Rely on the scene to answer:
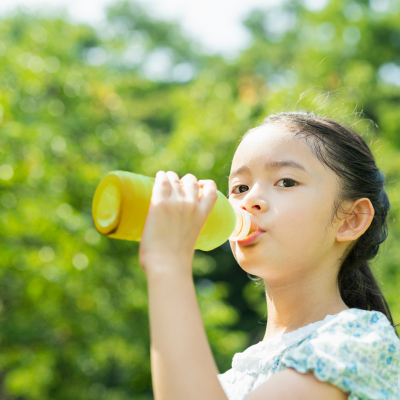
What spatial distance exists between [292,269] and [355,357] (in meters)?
0.29

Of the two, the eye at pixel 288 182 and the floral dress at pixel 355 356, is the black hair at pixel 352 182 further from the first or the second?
the floral dress at pixel 355 356

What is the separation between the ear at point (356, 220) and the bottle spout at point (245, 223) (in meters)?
0.26

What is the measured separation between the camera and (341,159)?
4.06 ft

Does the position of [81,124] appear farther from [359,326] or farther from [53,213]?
[359,326]

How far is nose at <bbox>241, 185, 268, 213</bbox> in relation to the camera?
3.57ft

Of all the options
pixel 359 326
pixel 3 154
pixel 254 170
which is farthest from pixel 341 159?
pixel 3 154

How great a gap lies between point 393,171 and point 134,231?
7.33m

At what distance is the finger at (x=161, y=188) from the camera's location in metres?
0.86

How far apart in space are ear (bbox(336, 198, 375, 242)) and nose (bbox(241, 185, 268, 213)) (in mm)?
250

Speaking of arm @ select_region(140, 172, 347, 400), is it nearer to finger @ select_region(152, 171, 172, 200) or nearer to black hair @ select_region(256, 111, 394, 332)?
finger @ select_region(152, 171, 172, 200)

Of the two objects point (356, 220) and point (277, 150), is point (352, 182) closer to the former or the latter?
point (356, 220)

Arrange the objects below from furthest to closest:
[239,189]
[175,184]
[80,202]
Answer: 1. [80,202]
2. [239,189]
3. [175,184]

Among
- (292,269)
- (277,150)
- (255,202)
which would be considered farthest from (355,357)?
(277,150)

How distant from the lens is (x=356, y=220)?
4.10 feet
